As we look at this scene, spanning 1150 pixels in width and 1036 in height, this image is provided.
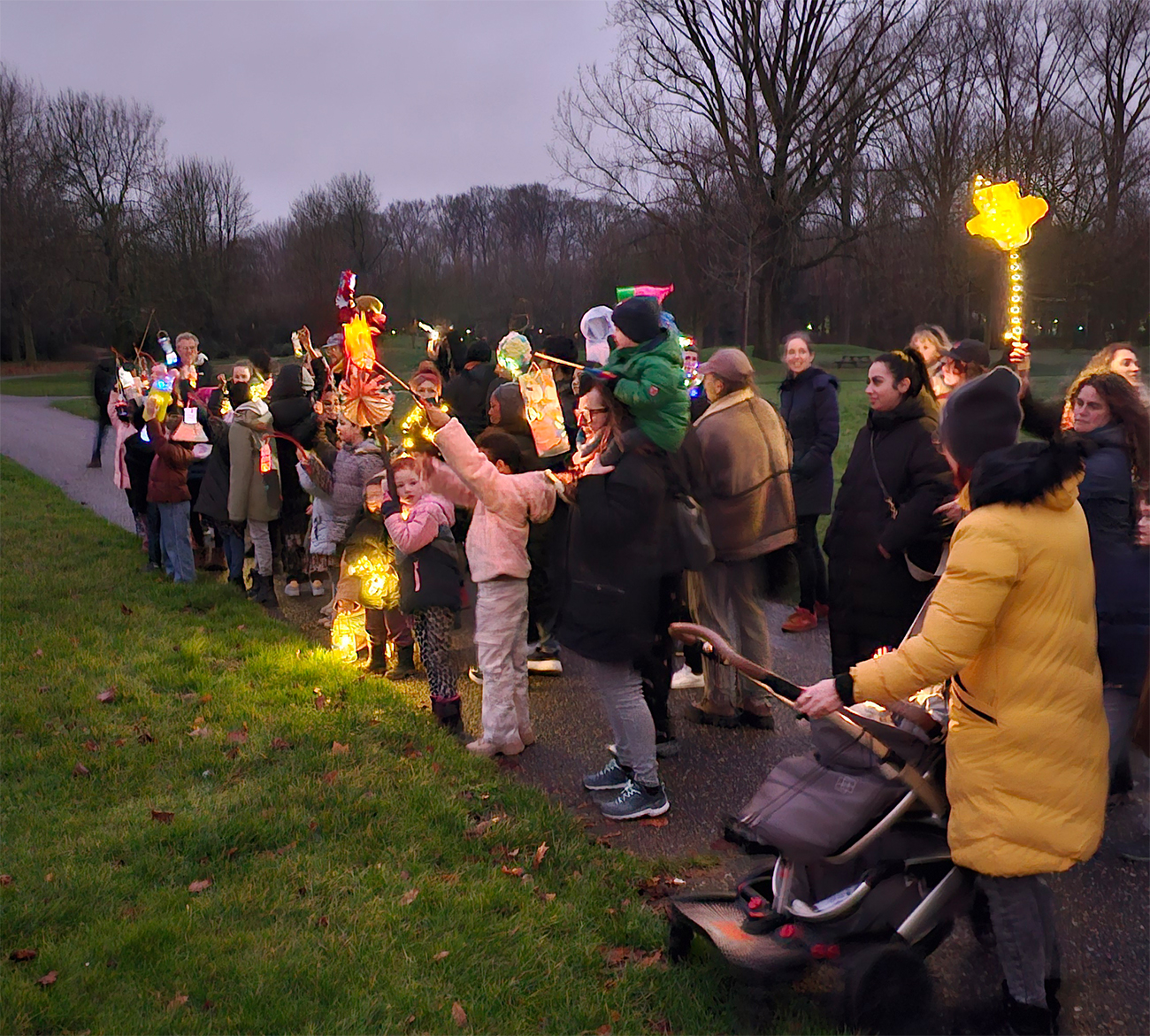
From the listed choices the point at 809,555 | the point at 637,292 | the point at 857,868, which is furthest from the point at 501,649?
the point at 809,555

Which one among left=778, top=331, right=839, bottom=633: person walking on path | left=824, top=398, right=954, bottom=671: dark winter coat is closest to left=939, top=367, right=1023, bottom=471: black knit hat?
left=824, top=398, right=954, bottom=671: dark winter coat

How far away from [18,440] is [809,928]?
2222 centimetres

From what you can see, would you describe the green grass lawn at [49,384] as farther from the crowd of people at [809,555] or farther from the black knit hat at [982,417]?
the black knit hat at [982,417]

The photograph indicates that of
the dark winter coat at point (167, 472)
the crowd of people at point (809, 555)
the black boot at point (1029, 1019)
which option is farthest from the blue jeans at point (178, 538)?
the black boot at point (1029, 1019)

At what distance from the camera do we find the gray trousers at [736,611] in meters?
5.57

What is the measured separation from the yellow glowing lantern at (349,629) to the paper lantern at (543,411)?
2.11m

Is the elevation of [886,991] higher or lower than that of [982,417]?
lower

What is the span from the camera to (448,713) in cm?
568

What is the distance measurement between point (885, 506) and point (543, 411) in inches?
71.4

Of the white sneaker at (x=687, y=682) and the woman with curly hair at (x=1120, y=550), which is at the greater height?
the woman with curly hair at (x=1120, y=550)

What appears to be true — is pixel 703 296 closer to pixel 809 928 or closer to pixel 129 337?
pixel 129 337

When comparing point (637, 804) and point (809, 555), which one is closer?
point (637, 804)

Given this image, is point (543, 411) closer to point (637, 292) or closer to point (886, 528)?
point (637, 292)

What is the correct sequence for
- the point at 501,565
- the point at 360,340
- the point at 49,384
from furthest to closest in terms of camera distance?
the point at 49,384, the point at 501,565, the point at 360,340
